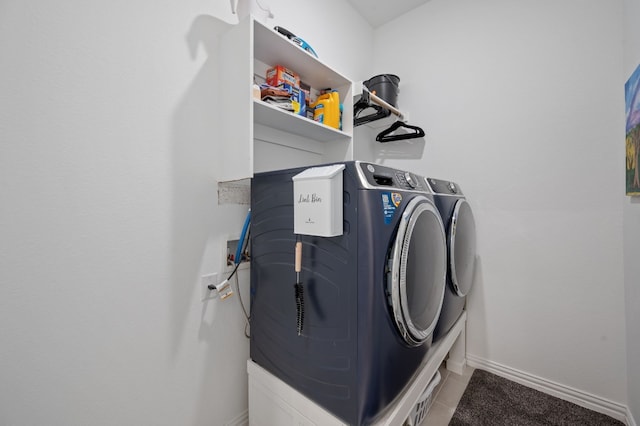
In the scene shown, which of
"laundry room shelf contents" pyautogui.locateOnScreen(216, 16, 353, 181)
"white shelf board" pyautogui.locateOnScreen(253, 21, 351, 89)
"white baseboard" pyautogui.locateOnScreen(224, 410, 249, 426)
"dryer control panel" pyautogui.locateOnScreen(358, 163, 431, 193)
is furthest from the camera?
"white baseboard" pyautogui.locateOnScreen(224, 410, 249, 426)

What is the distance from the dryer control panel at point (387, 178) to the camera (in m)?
0.93

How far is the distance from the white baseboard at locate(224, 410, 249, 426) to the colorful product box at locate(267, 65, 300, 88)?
185cm

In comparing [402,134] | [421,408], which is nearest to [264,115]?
[402,134]

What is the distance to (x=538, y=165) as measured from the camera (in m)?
1.75

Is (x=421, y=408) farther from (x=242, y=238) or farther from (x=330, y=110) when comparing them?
(x=330, y=110)

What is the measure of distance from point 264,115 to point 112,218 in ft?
2.75

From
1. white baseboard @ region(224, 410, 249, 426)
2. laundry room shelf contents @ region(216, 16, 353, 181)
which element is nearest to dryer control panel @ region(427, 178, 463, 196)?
laundry room shelf contents @ region(216, 16, 353, 181)

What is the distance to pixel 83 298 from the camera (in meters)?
0.93

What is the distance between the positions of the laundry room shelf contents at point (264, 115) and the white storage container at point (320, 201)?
0.31 metres

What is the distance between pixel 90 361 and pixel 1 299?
0.35m

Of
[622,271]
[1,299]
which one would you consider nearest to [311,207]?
[1,299]

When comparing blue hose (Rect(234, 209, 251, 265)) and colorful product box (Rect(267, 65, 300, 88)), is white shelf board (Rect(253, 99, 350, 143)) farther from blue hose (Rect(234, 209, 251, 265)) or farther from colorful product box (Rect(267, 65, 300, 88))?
blue hose (Rect(234, 209, 251, 265))

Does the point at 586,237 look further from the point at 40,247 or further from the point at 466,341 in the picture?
the point at 40,247

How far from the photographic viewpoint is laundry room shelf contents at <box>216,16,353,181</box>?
1146 mm
